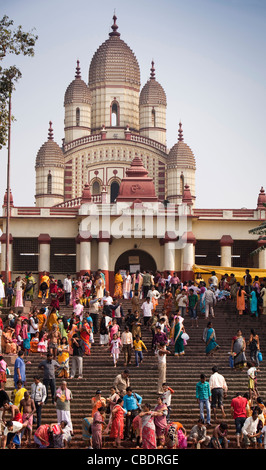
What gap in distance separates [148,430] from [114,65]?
145ft

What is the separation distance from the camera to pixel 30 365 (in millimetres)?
23203

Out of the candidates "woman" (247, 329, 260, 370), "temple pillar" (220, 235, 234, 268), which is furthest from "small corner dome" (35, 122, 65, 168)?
"woman" (247, 329, 260, 370)

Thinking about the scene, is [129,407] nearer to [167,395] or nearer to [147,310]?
[167,395]

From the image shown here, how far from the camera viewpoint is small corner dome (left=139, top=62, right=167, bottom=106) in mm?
61188

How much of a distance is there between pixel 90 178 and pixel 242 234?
49.7ft

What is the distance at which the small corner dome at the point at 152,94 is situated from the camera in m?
61.2

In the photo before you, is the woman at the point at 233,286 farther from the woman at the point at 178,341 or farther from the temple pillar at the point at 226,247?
the temple pillar at the point at 226,247

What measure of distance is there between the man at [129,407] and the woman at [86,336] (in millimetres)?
4972

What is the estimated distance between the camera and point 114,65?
5972 centimetres

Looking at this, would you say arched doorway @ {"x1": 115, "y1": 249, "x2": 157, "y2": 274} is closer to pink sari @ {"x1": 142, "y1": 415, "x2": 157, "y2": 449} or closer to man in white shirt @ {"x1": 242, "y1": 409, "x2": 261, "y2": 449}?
man in white shirt @ {"x1": 242, "y1": 409, "x2": 261, "y2": 449}

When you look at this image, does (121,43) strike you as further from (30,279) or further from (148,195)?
(30,279)

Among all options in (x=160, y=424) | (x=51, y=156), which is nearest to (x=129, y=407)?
(x=160, y=424)

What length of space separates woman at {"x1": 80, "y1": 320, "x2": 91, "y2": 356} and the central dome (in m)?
37.2
